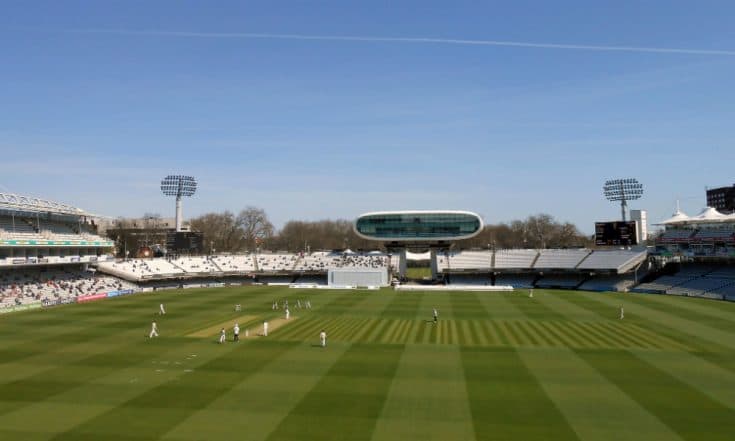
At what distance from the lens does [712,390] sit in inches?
847

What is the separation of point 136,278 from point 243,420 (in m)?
61.5

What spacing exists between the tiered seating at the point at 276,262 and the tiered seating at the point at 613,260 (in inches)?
1833

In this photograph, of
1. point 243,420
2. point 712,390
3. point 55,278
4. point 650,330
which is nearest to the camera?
point 243,420

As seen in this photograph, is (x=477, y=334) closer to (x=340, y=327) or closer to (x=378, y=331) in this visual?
(x=378, y=331)

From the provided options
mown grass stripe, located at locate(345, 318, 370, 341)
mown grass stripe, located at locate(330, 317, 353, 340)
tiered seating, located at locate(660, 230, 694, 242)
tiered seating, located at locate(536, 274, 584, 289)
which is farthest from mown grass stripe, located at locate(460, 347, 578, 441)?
tiered seating, located at locate(660, 230, 694, 242)

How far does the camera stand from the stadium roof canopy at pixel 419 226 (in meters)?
77.1

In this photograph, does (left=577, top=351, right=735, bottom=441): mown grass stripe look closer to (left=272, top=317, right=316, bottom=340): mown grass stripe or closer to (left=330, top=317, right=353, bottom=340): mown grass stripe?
(left=330, top=317, right=353, bottom=340): mown grass stripe

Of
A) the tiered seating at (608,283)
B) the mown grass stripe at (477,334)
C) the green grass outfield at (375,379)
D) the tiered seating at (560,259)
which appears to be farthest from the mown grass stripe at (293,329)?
the tiered seating at (560,259)

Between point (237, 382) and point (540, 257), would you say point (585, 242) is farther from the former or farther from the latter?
point (237, 382)

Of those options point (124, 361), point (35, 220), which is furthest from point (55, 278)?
point (124, 361)

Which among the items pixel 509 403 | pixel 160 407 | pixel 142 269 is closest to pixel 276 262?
pixel 142 269

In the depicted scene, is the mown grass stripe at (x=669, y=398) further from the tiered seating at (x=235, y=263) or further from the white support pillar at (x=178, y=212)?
the white support pillar at (x=178, y=212)

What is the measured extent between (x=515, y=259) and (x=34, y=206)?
222ft

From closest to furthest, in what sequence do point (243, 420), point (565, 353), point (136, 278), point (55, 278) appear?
point (243, 420) < point (565, 353) < point (55, 278) < point (136, 278)
